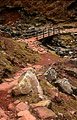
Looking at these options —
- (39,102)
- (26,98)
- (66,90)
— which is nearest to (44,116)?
(39,102)

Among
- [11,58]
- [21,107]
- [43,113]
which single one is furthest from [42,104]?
[11,58]

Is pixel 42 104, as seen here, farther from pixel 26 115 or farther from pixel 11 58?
pixel 11 58

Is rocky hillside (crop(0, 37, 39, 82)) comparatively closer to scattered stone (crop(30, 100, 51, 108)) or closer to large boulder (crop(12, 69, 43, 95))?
large boulder (crop(12, 69, 43, 95))

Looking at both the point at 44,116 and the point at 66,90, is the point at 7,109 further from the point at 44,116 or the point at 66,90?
the point at 66,90

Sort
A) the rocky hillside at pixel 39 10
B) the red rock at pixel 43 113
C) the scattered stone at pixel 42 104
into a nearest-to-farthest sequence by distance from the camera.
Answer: the red rock at pixel 43 113
the scattered stone at pixel 42 104
the rocky hillside at pixel 39 10

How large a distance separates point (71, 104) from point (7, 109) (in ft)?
9.03

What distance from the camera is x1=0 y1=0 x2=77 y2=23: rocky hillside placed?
2792 cm

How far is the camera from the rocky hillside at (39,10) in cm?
2792

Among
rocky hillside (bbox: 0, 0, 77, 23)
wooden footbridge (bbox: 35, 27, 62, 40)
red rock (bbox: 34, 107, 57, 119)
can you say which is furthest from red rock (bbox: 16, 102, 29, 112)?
rocky hillside (bbox: 0, 0, 77, 23)

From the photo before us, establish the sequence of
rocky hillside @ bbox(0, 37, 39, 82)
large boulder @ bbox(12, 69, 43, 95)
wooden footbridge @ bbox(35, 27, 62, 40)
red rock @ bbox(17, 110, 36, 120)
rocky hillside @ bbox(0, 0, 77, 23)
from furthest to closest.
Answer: rocky hillside @ bbox(0, 0, 77, 23) → wooden footbridge @ bbox(35, 27, 62, 40) → rocky hillside @ bbox(0, 37, 39, 82) → large boulder @ bbox(12, 69, 43, 95) → red rock @ bbox(17, 110, 36, 120)

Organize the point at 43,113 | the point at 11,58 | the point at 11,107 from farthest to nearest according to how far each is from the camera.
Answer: the point at 11,58
the point at 11,107
the point at 43,113

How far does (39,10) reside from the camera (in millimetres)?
29062

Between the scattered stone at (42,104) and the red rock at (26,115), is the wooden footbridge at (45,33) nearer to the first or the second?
the scattered stone at (42,104)

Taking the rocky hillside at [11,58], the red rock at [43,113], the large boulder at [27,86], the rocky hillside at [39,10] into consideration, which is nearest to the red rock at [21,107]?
the red rock at [43,113]
